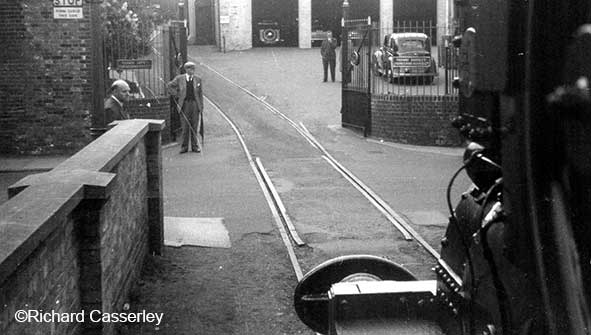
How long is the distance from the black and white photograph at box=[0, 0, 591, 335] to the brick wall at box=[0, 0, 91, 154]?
38 millimetres

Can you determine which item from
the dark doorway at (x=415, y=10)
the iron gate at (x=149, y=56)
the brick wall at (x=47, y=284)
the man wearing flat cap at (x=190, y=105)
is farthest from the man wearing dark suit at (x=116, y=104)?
the dark doorway at (x=415, y=10)

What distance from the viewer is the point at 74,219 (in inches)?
204

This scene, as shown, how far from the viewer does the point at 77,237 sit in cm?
524

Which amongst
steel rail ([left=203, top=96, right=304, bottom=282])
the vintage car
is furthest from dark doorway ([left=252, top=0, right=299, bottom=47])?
steel rail ([left=203, top=96, right=304, bottom=282])

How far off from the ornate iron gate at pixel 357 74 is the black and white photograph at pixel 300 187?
0.19 ft

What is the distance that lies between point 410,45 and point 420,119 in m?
9.59

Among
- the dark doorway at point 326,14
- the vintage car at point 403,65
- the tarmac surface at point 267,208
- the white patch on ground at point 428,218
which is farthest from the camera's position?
the dark doorway at point 326,14

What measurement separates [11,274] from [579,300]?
7.30ft

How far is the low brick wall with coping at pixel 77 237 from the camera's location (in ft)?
12.3

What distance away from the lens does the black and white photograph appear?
2447 millimetres

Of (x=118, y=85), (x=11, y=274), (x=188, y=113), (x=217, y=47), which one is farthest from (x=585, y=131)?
(x=217, y=47)

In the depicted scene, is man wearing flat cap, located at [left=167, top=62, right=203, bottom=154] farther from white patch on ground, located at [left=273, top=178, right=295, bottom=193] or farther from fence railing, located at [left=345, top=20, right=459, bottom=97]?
white patch on ground, located at [left=273, top=178, right=295, bottom=193]

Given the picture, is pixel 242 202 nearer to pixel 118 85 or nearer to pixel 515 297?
pixel 118 85

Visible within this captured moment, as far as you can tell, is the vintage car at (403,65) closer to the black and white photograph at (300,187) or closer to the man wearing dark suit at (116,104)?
the black and white photograph at (300,187)
